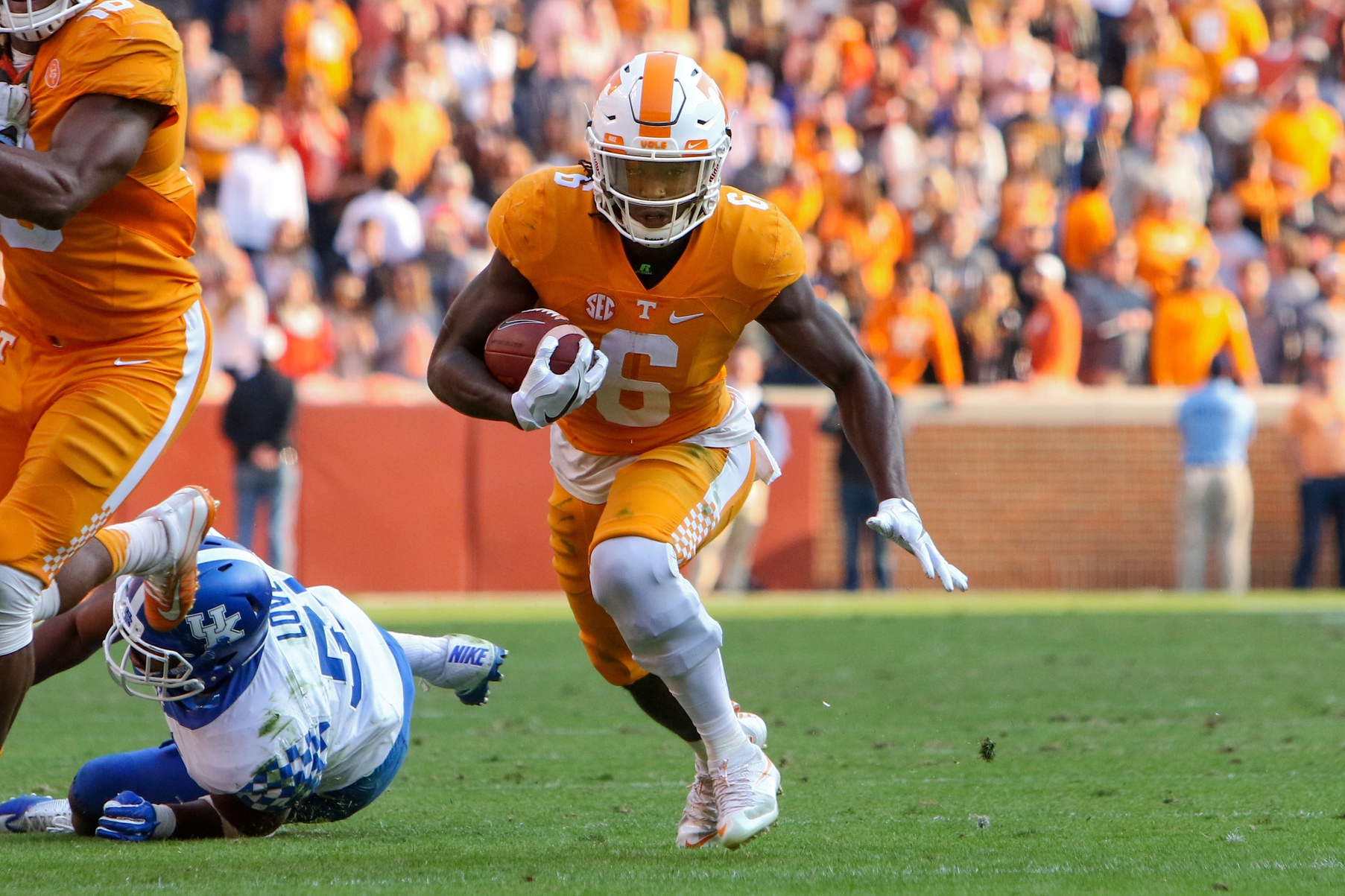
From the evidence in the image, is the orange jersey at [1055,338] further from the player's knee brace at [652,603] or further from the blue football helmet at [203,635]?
the blue football helmet at [203,635]

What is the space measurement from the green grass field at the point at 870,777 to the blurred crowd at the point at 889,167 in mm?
3352

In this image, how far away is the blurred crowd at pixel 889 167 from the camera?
1262 centimetres

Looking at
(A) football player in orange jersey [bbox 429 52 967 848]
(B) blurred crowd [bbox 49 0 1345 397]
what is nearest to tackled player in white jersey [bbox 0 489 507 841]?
(A) football player in orange jersey [bbox 429 52 967 848]

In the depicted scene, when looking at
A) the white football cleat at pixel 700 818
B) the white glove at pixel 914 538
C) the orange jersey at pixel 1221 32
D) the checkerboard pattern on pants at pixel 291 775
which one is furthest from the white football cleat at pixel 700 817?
the orange jersey at pixel 1221 32

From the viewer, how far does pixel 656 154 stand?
423 cm

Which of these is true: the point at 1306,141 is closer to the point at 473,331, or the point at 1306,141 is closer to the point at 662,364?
the point at 662,364

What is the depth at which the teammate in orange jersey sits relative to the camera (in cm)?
408

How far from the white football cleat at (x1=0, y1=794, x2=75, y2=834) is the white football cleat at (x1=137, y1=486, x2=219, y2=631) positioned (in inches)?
30.4

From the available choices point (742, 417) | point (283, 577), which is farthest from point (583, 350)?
point (283, 577)

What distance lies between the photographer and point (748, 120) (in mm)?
13766

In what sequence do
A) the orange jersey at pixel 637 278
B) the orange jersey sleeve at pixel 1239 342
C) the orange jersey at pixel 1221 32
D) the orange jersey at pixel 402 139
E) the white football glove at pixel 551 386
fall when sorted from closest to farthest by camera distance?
the white football glove at pixel 551 386
the orange jersey at pixel 637 278
the orange jersey sleeve at pixel 1239 342
the orange jersey at pixel 402 139
the orange jersey at pixel 1221 32

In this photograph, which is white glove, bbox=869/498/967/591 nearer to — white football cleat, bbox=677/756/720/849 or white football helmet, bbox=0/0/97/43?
white football cleat, bbox=677/756/720/849

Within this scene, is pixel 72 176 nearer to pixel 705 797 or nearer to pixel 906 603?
pixel 705 797

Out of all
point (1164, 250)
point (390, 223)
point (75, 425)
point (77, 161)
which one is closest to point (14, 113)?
point (77, 161)
